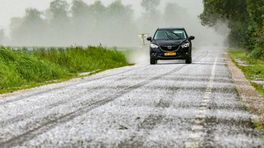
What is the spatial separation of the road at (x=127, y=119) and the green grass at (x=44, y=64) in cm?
422

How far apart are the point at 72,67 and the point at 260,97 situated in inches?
534

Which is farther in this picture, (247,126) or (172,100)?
(172,100)

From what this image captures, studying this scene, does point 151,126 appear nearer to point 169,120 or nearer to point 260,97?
point 169,120

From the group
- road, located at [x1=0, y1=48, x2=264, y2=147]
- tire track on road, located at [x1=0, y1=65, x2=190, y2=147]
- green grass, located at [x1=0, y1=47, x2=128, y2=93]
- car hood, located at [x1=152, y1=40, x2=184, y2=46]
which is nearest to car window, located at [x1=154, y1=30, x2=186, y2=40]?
car hood, located at [x1=152, y1=40, x2=184, y2=46]

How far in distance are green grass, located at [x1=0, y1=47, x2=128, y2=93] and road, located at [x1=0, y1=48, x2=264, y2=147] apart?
166 inches

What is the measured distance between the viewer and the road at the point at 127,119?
20.9 ft

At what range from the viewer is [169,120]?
809 centimetres

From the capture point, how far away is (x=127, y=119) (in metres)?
8.11

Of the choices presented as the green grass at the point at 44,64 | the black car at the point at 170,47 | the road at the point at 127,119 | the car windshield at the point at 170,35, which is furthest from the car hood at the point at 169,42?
the road at the point at 127,119

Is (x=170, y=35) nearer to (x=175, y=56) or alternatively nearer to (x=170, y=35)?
(x=170, y=35)

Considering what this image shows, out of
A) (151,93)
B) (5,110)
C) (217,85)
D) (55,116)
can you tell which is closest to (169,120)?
(55,116)

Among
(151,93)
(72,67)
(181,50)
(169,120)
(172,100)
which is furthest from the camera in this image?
(181,50)

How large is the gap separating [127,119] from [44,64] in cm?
1301

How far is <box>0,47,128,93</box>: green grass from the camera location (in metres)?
17.3
